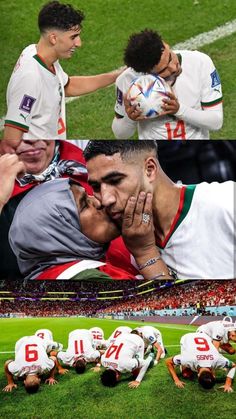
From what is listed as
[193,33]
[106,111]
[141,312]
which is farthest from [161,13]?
[141,312]

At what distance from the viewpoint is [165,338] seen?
472cm

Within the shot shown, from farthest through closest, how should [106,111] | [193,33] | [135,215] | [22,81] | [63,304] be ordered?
[193,33], [106,111], [22,81], [63,304], [135,215]

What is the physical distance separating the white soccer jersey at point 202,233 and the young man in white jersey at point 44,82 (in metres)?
1.11

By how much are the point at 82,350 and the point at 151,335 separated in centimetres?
38

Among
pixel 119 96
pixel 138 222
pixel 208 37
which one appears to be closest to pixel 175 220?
pixel 138 222

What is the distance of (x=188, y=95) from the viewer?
5.04 m

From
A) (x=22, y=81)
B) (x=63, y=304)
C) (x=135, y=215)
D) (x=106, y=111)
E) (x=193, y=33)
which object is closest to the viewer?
(x=135, y=215)

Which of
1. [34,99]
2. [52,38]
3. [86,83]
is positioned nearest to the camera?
[34,99]

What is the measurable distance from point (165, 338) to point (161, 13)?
3049 millimetres

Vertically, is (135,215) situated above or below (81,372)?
above

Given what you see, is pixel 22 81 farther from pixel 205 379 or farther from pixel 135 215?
pixel 205 379

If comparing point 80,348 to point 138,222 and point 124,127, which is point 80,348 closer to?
point 138,222

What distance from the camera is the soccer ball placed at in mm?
4891

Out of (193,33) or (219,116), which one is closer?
(219,116)
